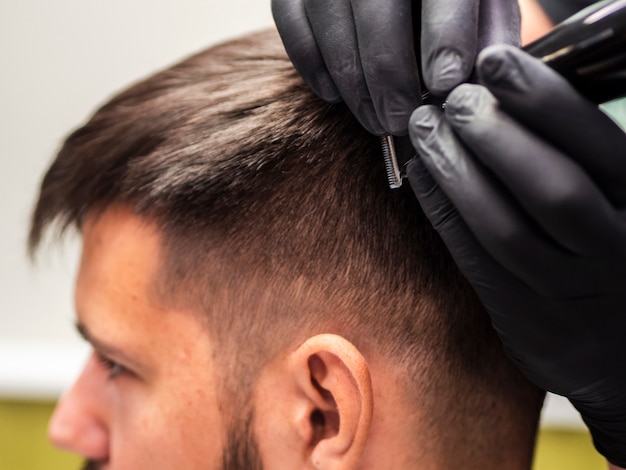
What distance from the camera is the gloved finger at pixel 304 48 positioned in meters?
0.82

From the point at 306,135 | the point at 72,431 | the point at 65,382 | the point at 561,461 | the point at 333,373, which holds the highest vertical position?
the point at 306,135

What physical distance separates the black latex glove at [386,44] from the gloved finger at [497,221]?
7 cm

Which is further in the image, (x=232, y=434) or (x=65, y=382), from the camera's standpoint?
(x=65, y=382)

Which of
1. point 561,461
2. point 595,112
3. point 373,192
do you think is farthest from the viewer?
point 561,461

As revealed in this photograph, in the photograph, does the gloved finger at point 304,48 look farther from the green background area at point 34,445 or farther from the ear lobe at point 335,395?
the green background area at point 34,445

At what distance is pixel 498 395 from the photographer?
0.92 m

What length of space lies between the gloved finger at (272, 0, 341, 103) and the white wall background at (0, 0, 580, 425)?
90 centimetres

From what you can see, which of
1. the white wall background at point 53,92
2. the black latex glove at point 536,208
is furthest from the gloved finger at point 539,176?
the white wall background at point 53,92

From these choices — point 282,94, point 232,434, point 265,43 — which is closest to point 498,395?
point 232,434

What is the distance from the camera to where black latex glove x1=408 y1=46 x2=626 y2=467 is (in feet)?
2.06

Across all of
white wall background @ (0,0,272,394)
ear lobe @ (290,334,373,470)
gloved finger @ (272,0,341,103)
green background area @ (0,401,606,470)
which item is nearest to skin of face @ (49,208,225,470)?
ear lobe @ (290,334,373,470)

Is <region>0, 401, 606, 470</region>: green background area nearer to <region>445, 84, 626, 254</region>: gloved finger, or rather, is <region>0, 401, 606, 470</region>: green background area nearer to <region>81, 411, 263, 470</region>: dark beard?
<region>81, 411, 263, 470</region>: dark beard

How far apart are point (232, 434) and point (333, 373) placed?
0.17m

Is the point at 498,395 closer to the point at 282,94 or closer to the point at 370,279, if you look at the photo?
the point at 370,279
